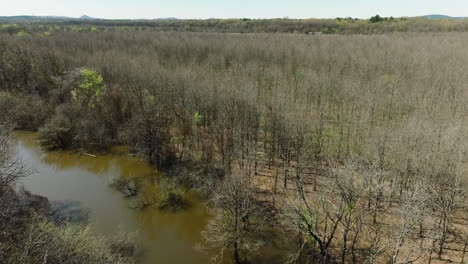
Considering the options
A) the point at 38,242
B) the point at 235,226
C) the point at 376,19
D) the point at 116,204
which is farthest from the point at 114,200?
the point at 376,19

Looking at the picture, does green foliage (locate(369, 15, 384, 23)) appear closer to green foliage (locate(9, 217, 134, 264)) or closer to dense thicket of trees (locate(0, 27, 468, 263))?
dense thicket of trees (locate(0, 27, 468, 263))

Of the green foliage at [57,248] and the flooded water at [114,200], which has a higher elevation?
the green foliage at [57,248]

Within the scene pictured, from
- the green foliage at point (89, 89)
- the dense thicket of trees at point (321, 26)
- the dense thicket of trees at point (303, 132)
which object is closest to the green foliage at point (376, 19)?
the dense thicket of trees at point (321, 26)

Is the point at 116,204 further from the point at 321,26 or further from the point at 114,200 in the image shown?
the point at 321,26

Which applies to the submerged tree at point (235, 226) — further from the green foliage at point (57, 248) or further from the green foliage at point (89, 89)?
the green foliage at point (89, 89)

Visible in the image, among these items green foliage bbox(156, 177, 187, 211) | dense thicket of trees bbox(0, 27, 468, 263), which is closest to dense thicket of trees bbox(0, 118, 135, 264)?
green foliage bbox(156, 177, 187, 211)

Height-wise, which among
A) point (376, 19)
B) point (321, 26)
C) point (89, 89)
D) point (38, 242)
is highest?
point (376, 19)
